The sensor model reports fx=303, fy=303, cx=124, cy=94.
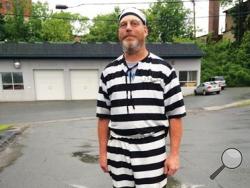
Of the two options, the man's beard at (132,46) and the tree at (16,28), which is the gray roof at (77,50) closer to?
the man's beard at (132,46)

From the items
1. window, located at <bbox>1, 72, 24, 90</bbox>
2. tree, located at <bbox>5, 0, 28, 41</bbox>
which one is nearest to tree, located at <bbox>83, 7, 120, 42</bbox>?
tree, located at <bbox>5, 0, 28, 41</bbox>

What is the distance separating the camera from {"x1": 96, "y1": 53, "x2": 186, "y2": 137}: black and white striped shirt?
2.51 meters

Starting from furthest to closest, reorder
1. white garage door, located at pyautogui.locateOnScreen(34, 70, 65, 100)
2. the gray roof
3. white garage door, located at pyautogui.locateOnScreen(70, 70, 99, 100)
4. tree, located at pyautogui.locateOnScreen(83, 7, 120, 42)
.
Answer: tree, located at pyautogui.locateOnScreen(83, 7, 120, 42) → white garage door, located at pyautogui.locateOnScreen(70, 70, 99, 100) → white garage door, located at pyautogui.locateOnScreen(34, 70, 65, 100) → the gray roof

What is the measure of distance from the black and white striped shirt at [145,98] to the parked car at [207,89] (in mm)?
28033

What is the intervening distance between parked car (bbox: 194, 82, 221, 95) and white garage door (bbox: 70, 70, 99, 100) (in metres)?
10.2

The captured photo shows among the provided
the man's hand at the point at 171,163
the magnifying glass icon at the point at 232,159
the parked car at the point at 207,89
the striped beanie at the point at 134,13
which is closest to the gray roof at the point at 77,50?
the parked car at the point at 207,89

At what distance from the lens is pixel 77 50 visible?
28.8m

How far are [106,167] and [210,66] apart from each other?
40.5 metres

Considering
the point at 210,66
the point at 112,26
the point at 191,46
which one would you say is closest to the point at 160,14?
the point at 112,26

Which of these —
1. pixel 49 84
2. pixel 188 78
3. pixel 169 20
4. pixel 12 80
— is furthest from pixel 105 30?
pixel 12 80

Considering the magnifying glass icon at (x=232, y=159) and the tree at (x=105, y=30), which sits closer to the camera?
the magnifying glass icon at (x=232, y=159)

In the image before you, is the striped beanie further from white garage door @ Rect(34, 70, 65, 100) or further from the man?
white garage door @ Rect(34, 70, 65, 100)

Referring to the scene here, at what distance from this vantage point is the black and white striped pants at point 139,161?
2.54 m

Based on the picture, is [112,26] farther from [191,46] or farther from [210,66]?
[191,46]
